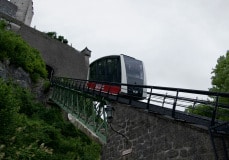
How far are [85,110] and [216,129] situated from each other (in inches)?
361

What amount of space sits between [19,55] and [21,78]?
1655mm

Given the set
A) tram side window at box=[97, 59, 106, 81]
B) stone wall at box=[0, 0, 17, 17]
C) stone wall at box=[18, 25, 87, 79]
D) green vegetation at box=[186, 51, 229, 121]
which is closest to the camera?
green vegetation at box=[186, 51, 229, 121]

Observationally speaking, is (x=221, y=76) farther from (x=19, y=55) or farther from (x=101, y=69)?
(x=19, y=55)

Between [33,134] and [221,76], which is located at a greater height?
[221,76]

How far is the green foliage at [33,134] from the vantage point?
9.67m

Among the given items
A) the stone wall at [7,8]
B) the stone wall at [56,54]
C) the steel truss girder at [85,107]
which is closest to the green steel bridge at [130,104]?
the steel truss girder at [85,107]

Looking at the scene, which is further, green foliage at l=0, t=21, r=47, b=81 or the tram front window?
green foliage at l=0, t=21, r=47, b=81

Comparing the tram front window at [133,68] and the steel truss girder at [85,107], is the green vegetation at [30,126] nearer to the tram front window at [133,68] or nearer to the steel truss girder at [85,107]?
the steel truss girder at [85,107]

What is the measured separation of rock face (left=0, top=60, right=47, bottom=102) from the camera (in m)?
19.5

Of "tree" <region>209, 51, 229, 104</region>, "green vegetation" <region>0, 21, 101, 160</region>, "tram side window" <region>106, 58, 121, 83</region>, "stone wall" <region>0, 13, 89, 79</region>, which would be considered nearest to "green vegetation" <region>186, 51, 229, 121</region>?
"tree" <region>209, 51, 229, 104</region>

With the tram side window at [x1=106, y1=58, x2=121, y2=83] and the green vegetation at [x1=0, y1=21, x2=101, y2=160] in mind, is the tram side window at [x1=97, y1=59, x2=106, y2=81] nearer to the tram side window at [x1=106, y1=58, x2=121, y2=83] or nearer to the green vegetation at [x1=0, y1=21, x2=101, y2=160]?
the tram side window at [x1=106, y1=58, x2=121, y2=83]

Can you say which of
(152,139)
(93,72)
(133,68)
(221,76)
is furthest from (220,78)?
(152,139)

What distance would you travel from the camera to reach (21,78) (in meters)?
21.1

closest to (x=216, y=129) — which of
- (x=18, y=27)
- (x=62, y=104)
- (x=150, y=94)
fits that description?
(x=150, y=94)
